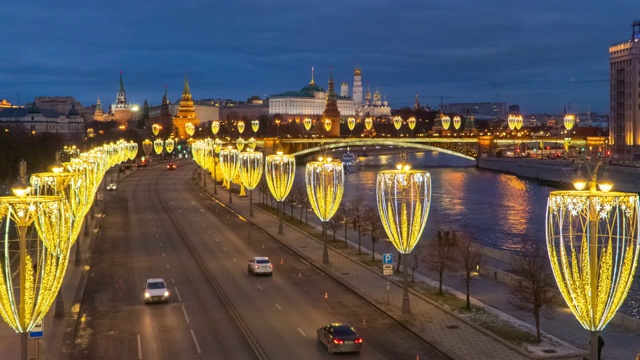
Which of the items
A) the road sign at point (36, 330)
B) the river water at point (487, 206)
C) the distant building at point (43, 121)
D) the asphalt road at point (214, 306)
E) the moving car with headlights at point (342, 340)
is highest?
the distant building at point (43, 121)

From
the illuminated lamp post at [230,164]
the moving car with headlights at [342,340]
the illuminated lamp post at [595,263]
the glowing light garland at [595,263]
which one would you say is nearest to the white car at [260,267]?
the moving car with headlights at [342,340]

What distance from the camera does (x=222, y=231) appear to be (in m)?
44.3

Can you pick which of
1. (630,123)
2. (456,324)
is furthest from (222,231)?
(630,123)

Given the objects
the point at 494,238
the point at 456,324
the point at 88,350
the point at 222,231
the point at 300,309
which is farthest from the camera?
the point at 494,238

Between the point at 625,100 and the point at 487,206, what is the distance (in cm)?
5122

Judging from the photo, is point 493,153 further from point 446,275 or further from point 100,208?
point 446,275

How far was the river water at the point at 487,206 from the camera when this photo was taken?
4681 centimetres

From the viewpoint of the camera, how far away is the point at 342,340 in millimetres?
19469

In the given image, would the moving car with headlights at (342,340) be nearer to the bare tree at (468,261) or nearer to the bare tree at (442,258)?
the bare tree at (468,261)

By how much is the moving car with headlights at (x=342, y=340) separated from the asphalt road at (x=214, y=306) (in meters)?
0.30

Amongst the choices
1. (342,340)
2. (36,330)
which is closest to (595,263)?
(342,340)

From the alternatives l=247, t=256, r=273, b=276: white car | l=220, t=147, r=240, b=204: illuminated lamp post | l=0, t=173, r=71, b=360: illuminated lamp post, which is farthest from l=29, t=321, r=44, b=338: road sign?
l=220, t=147, r=240, b=204: illuminated lamp post

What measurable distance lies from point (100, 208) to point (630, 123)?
238ft

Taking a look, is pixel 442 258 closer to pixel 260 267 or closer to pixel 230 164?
pixel 260 267
